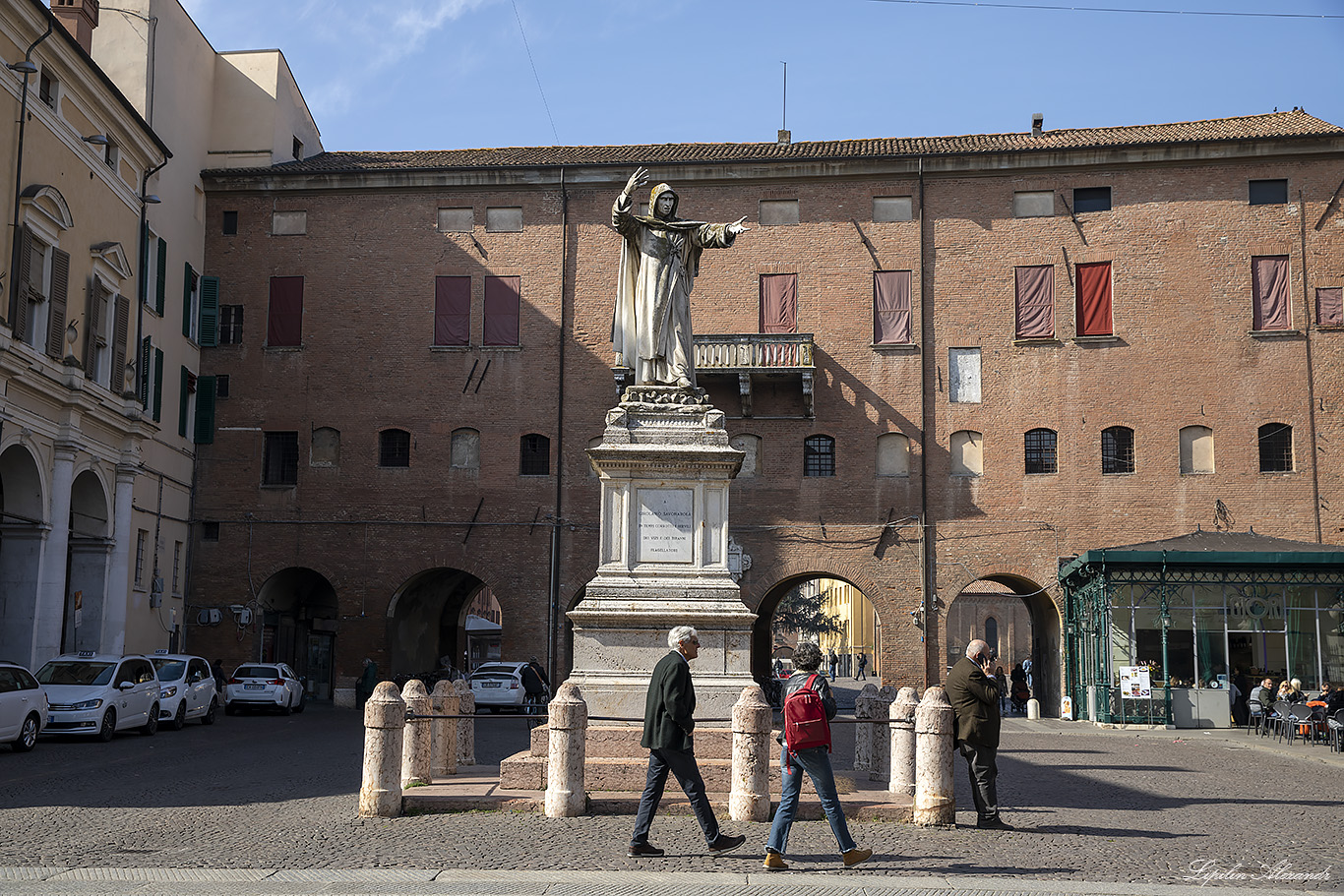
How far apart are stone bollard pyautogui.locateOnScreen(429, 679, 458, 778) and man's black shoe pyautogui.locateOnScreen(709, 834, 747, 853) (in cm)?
445

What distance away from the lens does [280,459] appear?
120 ft

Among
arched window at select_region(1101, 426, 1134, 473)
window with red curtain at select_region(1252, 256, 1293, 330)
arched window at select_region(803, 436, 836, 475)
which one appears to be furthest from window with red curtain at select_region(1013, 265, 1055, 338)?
arched window at select_region(803, 436, 836, 475)

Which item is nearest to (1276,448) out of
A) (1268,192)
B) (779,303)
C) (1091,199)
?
(1268,192)

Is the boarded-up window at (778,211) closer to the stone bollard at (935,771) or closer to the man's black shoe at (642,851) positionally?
the stone bollard at (935,771)

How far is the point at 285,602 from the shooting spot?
38094mm

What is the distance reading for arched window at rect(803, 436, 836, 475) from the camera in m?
35.1

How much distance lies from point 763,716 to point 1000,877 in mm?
2308

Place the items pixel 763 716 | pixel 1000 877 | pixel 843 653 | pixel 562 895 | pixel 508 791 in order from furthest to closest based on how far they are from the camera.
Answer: pixel 843 653, pixel 508 791, pixel 763 716, pixel 1000 877, pixel 562 895

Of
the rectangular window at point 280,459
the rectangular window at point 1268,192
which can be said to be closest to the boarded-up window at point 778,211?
the rectangular window at point 1268,192

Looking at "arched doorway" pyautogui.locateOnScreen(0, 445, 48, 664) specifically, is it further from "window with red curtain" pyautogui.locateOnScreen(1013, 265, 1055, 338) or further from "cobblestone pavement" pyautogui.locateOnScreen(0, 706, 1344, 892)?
"window with red curtain" pyautogui.locateOnScreen(1013, 265, 1055, 338)

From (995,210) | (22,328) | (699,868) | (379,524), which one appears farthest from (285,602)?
(699,868)

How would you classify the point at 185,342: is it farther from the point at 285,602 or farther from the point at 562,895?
the point at 562,895

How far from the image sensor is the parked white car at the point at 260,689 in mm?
29922

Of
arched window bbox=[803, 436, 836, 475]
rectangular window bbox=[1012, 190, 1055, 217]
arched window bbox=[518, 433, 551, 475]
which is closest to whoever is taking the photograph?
arched window bbox=[803, 436, 836, 475]
